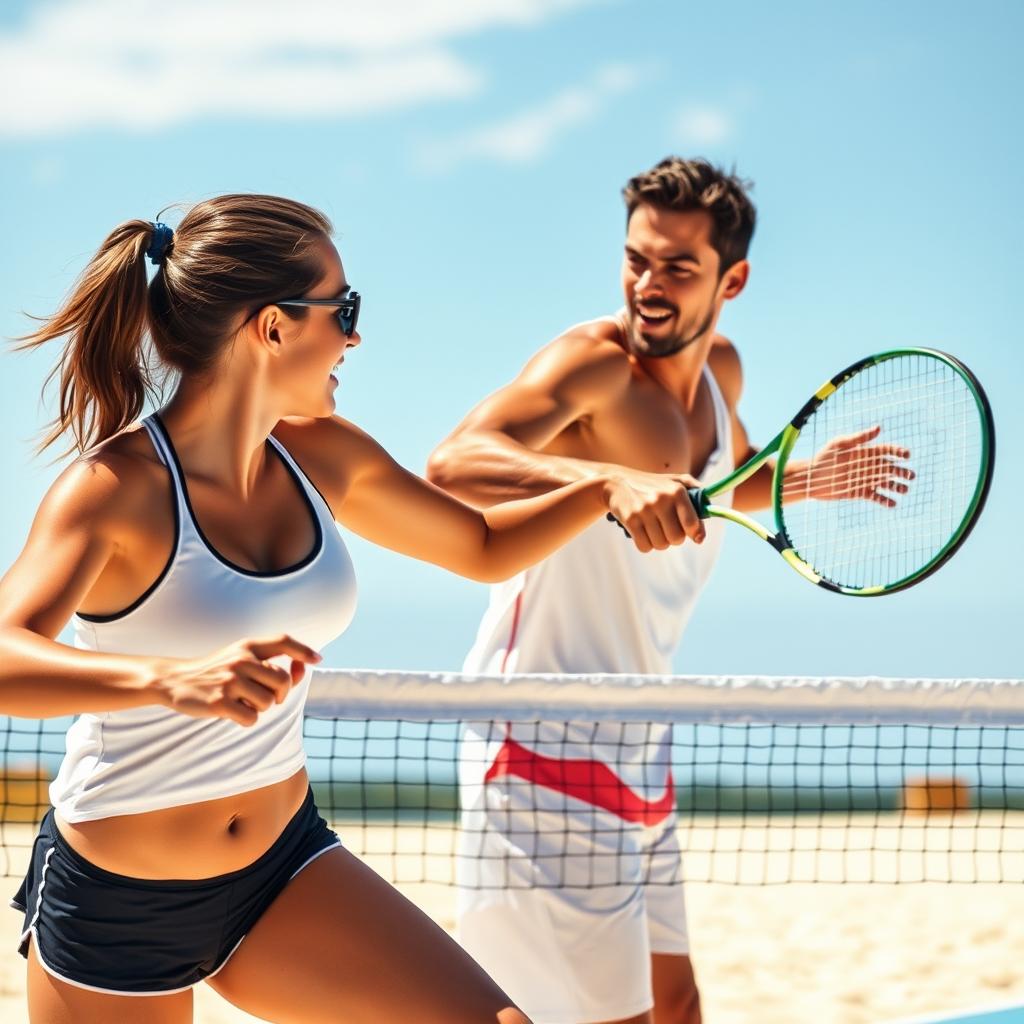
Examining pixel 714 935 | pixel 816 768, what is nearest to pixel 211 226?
pixel 816 768

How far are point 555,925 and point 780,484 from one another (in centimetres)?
121

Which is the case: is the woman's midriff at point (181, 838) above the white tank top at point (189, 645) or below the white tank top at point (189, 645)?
below

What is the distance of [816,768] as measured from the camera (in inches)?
172

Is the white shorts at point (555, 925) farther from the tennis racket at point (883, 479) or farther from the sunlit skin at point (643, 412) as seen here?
the tennis racket at point (883, 479)

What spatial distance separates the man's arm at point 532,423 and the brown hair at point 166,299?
1.01 meters

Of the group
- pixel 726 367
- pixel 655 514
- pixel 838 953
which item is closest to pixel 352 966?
pixel 655 514

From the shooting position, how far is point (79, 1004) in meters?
2.61

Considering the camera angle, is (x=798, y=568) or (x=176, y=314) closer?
(x=176, y=314)

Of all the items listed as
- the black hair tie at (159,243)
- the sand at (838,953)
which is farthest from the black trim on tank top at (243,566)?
the sand at (838,953)

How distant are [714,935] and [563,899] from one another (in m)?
5.74

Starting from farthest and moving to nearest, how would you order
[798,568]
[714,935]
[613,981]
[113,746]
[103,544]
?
[714,935], [613,981], [798,568], [113,746], [103,544]

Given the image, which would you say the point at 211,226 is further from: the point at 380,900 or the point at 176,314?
the point at 380,900

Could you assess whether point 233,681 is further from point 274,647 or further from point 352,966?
point 352,966

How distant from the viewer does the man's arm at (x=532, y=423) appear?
3678mm
